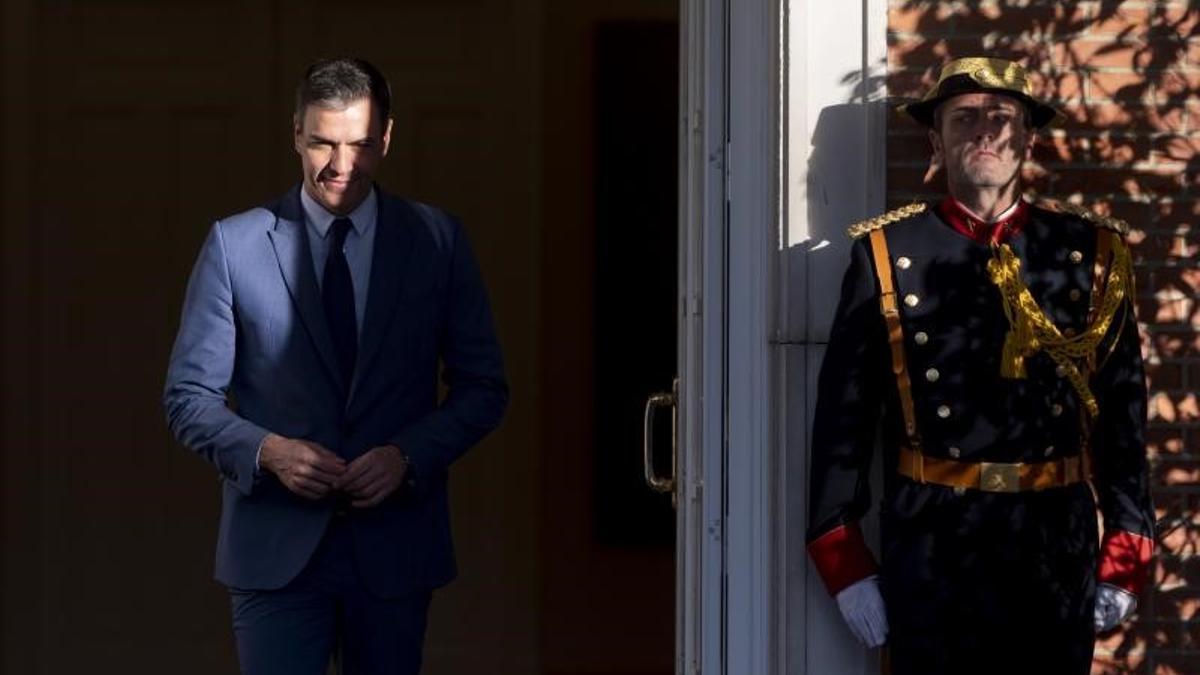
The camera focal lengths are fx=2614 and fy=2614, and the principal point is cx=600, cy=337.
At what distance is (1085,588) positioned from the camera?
5.04 metres

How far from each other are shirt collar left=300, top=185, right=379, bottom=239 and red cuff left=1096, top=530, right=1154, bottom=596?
1651 millimetres

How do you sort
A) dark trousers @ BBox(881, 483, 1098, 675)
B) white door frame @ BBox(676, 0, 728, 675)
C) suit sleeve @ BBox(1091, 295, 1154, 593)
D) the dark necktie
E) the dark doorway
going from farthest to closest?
the dark doorway → white door frame @ BBox(676, 0, 728, 675) → the dark necktie → suit sleeve @ BBox(1091, 295, 1154, 593) → dark trousers @ BBox(881, 483, 1098, 675)

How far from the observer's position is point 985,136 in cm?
509

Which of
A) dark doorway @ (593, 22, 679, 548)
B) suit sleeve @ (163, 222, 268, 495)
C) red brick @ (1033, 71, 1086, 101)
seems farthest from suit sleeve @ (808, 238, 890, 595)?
dark doorway @ (593, 22, 679, 548)

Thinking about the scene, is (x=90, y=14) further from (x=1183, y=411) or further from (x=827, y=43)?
(x=1183, y=411)

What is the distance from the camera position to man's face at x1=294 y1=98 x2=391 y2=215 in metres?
5.36

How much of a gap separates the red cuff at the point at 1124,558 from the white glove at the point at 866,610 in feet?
1.41

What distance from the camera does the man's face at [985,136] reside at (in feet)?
16.7

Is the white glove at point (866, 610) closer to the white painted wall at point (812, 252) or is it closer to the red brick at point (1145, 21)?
the white painted wall at point (812, 252)

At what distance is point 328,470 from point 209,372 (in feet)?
1.14

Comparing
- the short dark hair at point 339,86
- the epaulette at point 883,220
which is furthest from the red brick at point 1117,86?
the short dark hair at point 339,86

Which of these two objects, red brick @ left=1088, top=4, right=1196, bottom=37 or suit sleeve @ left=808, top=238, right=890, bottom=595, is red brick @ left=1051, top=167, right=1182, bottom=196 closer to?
red brick @ left=1088, top=4, right=1196, bottom=37

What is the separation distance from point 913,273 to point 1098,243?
1.25ft

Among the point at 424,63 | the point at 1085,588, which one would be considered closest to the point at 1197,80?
the point at 1085,588
